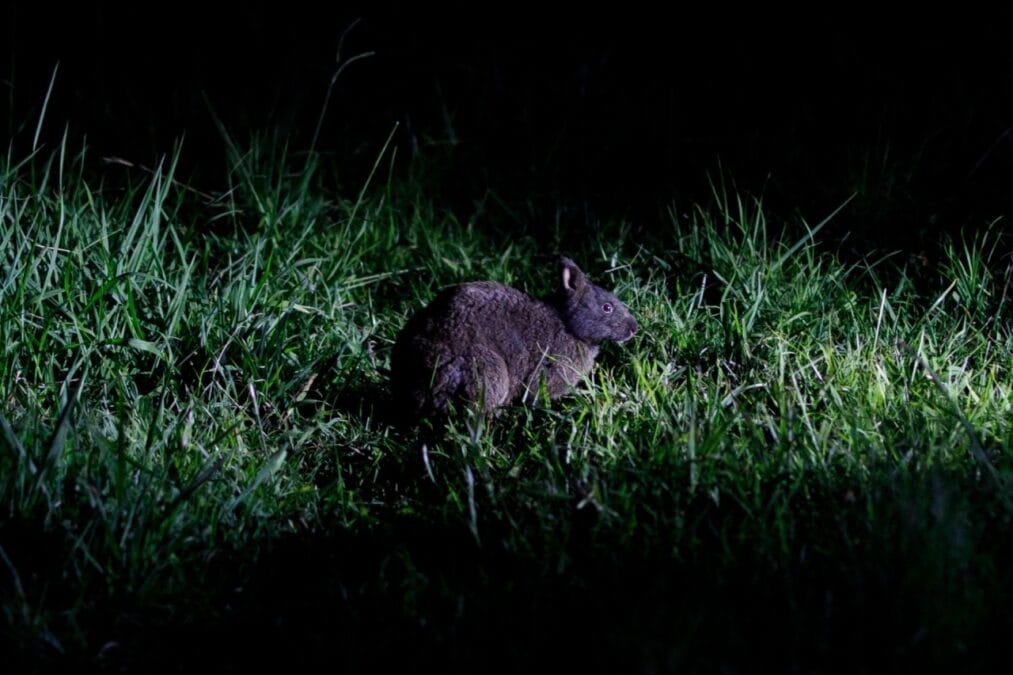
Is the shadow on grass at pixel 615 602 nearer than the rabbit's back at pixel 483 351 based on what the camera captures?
Yes

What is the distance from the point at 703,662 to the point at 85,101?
476cm

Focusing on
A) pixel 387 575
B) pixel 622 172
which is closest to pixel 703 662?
pixel 387 575

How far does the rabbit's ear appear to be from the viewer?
399cm

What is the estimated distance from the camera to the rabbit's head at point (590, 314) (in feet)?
12.9

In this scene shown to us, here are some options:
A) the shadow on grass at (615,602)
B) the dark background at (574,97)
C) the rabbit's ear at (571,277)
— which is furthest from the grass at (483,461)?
the dark background at (574,97)

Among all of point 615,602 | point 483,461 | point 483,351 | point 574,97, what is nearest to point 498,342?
point 483,351

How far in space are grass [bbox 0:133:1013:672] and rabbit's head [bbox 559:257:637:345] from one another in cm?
14

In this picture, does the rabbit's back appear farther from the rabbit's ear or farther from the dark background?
the dark background

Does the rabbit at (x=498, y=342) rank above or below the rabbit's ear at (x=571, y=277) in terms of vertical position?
below

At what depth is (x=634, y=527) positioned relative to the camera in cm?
283

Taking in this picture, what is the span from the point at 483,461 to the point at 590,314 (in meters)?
0.93

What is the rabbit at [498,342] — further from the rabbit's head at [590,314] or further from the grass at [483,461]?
the grass at [483,461]

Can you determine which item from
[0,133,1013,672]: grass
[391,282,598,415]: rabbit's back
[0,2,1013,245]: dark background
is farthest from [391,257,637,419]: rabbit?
[0,2,1013,245]: dark background

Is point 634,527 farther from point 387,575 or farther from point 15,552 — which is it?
point 15,552
